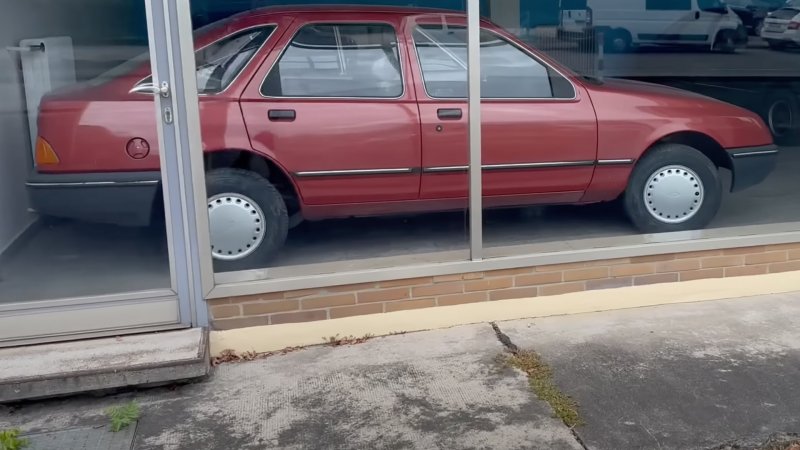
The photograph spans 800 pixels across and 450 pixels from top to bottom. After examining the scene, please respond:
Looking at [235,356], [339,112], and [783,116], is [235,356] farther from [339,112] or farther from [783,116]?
[783,116]

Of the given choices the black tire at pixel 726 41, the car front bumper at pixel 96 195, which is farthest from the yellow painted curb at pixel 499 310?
the black tire at pixel 726 41

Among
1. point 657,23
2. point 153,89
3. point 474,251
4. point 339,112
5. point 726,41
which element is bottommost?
point 474,251

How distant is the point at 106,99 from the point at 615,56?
136 inches

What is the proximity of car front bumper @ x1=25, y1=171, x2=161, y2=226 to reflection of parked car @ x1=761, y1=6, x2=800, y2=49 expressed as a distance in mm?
4954

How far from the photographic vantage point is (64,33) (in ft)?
13.1

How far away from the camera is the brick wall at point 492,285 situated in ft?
13.9

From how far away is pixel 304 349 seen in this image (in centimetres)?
429

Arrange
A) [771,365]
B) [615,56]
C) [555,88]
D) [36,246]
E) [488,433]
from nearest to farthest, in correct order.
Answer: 1. [488,433]
2. [771,365]
3. [36,246]
4. [555,88]
5. [615,56]

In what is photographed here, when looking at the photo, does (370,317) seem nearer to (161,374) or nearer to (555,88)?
(161,374)

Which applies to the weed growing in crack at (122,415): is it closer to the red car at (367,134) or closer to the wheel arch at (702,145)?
the red car at (367,134)

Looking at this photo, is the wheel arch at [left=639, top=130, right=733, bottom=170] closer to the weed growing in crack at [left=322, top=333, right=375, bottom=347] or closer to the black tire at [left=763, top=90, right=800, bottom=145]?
the black tire at [left=763, top=90, right=800, bottom=145]

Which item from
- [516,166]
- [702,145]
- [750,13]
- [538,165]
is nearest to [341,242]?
[516,166]

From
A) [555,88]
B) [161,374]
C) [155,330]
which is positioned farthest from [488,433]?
[555,88]

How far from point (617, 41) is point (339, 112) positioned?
241 centimetres
